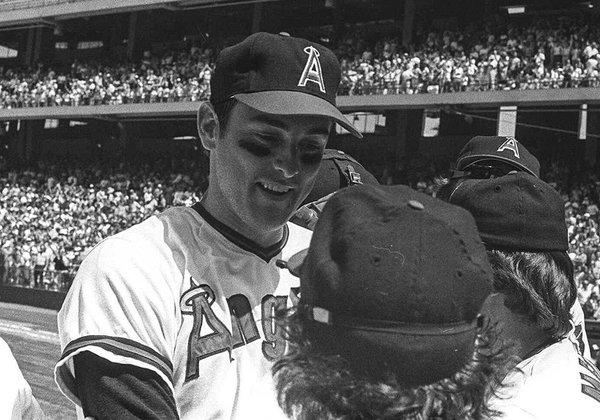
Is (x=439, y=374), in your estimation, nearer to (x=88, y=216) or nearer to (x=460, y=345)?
(x=460, y=345)

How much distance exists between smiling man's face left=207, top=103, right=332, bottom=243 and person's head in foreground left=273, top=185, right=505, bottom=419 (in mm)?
824

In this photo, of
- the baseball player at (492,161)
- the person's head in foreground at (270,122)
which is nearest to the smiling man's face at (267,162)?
the person's head in foreground at (270,122)

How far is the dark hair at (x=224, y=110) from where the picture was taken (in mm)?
2168

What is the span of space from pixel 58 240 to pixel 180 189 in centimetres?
353

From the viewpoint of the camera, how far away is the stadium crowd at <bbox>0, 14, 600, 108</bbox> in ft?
58.7

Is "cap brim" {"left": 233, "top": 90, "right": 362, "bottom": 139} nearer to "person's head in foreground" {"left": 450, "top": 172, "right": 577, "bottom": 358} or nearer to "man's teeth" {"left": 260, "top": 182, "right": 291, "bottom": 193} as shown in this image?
"man's teeth" {"left": 260, "top": 182, "right": 291, "bottom": 193}

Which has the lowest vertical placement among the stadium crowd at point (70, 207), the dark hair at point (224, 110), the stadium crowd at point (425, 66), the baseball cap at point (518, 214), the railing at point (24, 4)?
the stadium crowd at point (70, 207)

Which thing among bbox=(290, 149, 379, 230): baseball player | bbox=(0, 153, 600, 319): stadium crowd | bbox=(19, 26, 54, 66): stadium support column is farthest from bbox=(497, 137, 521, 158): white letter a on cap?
bbox=(19, 26, 54, 66): stadium support column

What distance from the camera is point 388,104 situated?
2064cm

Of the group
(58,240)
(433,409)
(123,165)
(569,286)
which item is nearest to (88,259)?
(433,409)

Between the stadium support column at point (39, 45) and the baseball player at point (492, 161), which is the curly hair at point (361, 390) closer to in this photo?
the baseball player at point (492, 161)

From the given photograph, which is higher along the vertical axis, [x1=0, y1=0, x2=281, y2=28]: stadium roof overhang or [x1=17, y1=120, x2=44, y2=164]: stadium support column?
[x1=0, y1=0, x2=281, y2=28]: stadium roof overhang

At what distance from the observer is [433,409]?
126cm

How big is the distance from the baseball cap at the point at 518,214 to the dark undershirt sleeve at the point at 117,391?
2.62 feet
